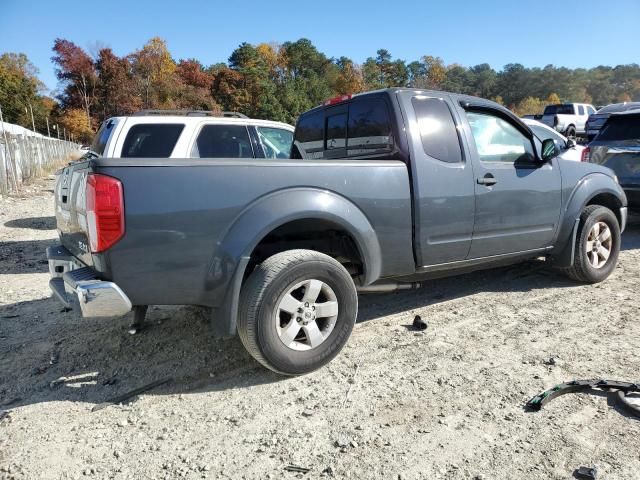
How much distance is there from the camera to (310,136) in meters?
4.74

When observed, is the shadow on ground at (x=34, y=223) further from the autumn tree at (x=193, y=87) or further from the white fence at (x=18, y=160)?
the autumn tree at (x=193, y=87)

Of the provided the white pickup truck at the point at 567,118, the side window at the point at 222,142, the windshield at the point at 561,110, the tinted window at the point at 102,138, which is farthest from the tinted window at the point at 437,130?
the windshield at the point at 561,110

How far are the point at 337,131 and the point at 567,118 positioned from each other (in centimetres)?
2851

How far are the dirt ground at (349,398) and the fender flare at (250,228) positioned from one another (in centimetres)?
61

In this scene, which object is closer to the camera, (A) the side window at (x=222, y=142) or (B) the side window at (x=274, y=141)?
(A) the side window at (x=222, y=142)

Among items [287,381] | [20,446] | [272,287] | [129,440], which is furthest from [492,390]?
[20,446]

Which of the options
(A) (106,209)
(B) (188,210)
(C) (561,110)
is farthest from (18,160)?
(C) (561,110)

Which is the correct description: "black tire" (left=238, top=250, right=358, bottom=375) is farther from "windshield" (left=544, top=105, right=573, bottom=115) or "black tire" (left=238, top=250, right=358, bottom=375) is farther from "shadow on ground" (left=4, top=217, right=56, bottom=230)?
"windshield" (left=544, top=105, right=573, bottom=115)

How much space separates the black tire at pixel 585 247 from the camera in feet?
15.3

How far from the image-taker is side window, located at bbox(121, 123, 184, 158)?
5.64m

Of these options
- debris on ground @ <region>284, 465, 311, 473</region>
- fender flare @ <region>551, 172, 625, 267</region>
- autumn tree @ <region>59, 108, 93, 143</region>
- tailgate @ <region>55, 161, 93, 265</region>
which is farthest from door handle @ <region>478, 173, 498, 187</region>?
autumn tree @ <region>59, 108, 93, 143</region>

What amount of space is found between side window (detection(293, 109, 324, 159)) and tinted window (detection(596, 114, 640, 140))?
6.16m

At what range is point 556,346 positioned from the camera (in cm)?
340

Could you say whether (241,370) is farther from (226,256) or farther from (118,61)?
(118,61)
